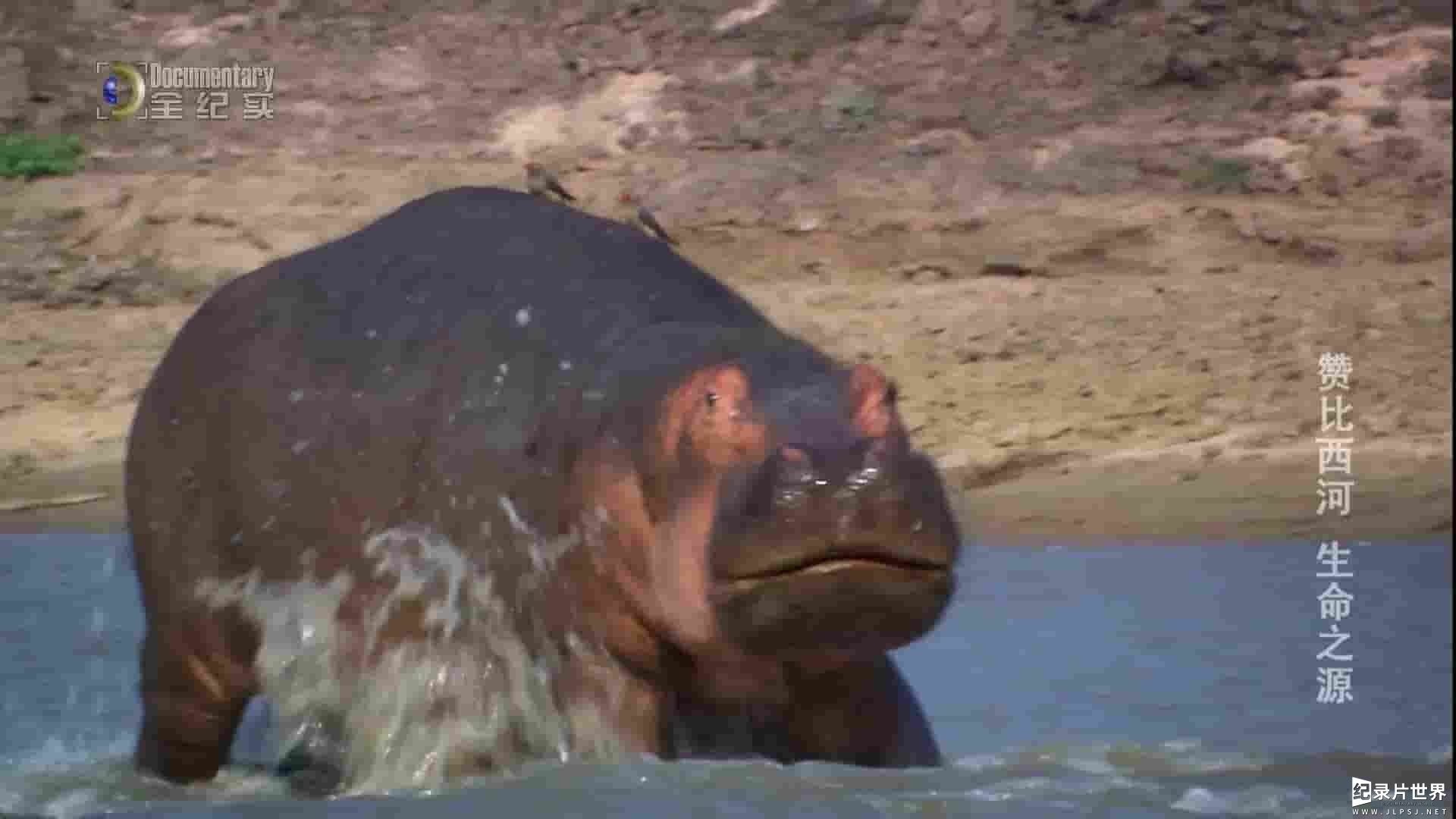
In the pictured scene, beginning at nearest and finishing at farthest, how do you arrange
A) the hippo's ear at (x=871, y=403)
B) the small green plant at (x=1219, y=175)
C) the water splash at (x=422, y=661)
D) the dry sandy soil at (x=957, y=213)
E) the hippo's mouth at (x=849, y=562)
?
the hippo's mouth at (x=849, y=562)
the hippo's ear at (x=871, y=403)
the water splash at (x=422, y=661)
the dry sandy soil at (x=957, y=213)
the small green plant at (x=1219, y=175)

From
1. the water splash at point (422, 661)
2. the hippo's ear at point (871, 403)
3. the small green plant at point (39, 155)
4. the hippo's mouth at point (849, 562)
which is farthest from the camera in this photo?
the small green plant at point (39, 155)

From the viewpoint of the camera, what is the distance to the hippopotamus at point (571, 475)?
4.24 m

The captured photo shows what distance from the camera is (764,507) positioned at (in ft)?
13.8

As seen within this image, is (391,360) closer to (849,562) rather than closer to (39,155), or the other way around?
(849,562)

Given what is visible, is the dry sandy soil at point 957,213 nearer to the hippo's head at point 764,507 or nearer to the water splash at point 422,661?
the water splash at point 422,661

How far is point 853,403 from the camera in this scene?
432 centimetres

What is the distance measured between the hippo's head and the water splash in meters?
0.18

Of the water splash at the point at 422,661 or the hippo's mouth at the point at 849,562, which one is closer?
the hippo's mouth at the point at 849,562

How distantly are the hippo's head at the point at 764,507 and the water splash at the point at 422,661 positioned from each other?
0.18m

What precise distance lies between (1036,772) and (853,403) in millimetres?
1556

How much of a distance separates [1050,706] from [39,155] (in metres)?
8.90

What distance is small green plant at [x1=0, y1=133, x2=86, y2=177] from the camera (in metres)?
14.7

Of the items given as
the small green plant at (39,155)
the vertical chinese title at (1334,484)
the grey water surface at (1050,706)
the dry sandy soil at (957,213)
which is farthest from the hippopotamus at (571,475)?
the small green plant at (39,155)

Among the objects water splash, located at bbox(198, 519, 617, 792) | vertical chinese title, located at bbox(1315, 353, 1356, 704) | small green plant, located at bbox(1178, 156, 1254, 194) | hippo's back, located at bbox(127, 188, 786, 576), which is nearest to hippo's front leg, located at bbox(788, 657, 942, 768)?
water splash, located at bbox(198, 519, 617, 792)
